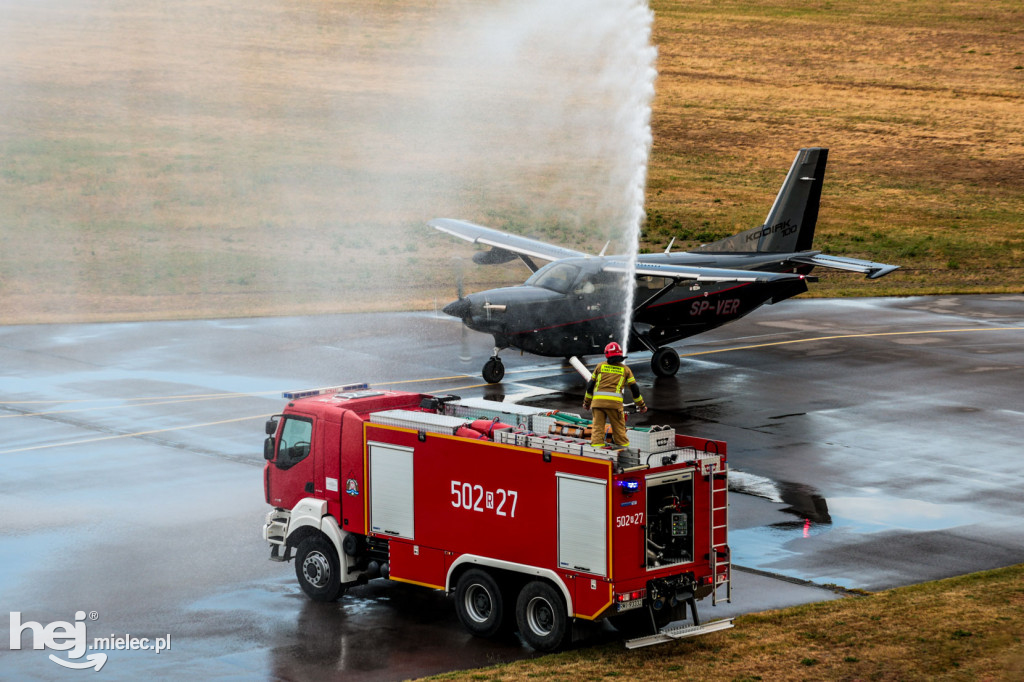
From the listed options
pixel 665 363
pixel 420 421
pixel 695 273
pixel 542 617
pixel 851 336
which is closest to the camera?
pixel 542 617

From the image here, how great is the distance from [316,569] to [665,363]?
16920 mm

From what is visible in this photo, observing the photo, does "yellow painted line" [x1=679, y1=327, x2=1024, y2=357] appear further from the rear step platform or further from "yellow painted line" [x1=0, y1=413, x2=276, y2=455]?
the rear step platform

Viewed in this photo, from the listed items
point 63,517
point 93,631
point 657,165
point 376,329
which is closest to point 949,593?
point 93,631

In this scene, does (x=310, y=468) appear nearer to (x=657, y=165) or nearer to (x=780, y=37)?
(x=657, y=165)

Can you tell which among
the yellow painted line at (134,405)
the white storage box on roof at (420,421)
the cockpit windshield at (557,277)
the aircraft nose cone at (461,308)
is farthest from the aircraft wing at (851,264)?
the white storage box on roof at (420,421)

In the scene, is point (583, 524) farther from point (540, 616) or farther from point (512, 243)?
point (512, 243)

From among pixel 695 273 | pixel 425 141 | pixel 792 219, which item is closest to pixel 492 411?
pixel 695 273

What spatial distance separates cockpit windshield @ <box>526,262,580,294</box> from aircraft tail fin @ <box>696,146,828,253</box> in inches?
211

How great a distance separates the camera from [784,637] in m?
15.7

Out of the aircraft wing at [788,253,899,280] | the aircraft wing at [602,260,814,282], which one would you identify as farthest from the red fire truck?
the aircraft wing at [788,253,899,280]

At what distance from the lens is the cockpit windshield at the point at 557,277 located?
31.8 meters

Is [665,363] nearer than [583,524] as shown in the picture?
No

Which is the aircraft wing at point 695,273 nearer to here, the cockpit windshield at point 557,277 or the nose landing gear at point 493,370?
the cockpit windshield at point 557,277

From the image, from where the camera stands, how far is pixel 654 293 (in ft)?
107
